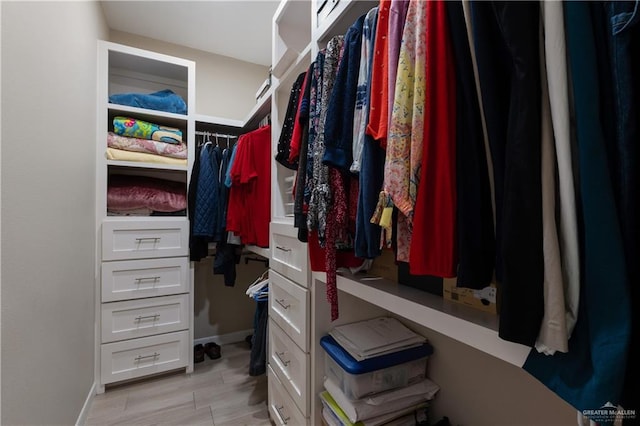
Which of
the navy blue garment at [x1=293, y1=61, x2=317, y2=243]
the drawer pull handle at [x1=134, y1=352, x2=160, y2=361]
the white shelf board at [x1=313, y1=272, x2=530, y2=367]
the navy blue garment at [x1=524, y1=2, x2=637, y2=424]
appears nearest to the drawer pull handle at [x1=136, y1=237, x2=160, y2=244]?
the drawer pull handle at [x1=134, y1=352, x2=160, y2=361]

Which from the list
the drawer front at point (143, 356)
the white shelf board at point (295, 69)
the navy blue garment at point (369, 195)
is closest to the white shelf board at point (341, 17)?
the white shelf board at point (295, 69)

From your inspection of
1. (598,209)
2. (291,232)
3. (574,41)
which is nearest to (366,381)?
(291,232)

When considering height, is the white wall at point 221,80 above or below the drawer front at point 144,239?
above

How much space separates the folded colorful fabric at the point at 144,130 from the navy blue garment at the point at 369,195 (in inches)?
67.0

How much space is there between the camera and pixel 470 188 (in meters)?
0.44

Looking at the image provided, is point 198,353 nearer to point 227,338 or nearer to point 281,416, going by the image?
point 227,338

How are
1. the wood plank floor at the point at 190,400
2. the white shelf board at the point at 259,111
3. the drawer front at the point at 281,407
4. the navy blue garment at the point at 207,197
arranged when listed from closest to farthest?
the drawer front at the point at 281,407 < the wood plank floor at the point at 190,400 < the white shelf board at the point at 259,111 < the navy blue garment at the point at 207,197

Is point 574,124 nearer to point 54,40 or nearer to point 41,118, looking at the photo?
point 41,118

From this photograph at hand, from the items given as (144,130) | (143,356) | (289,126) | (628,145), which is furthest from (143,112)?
(628,145)

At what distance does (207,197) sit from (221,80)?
1229 millimetres

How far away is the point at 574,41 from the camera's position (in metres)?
0.33

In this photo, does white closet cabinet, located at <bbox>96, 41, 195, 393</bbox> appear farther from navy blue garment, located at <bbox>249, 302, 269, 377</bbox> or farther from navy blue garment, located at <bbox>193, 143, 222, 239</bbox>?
navy blue garment, located at <bbox>249, 302, 269, 377</bbox>

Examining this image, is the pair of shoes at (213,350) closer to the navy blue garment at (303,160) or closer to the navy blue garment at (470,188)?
the navy blue garment at (303,160)

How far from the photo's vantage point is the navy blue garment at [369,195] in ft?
2.03
